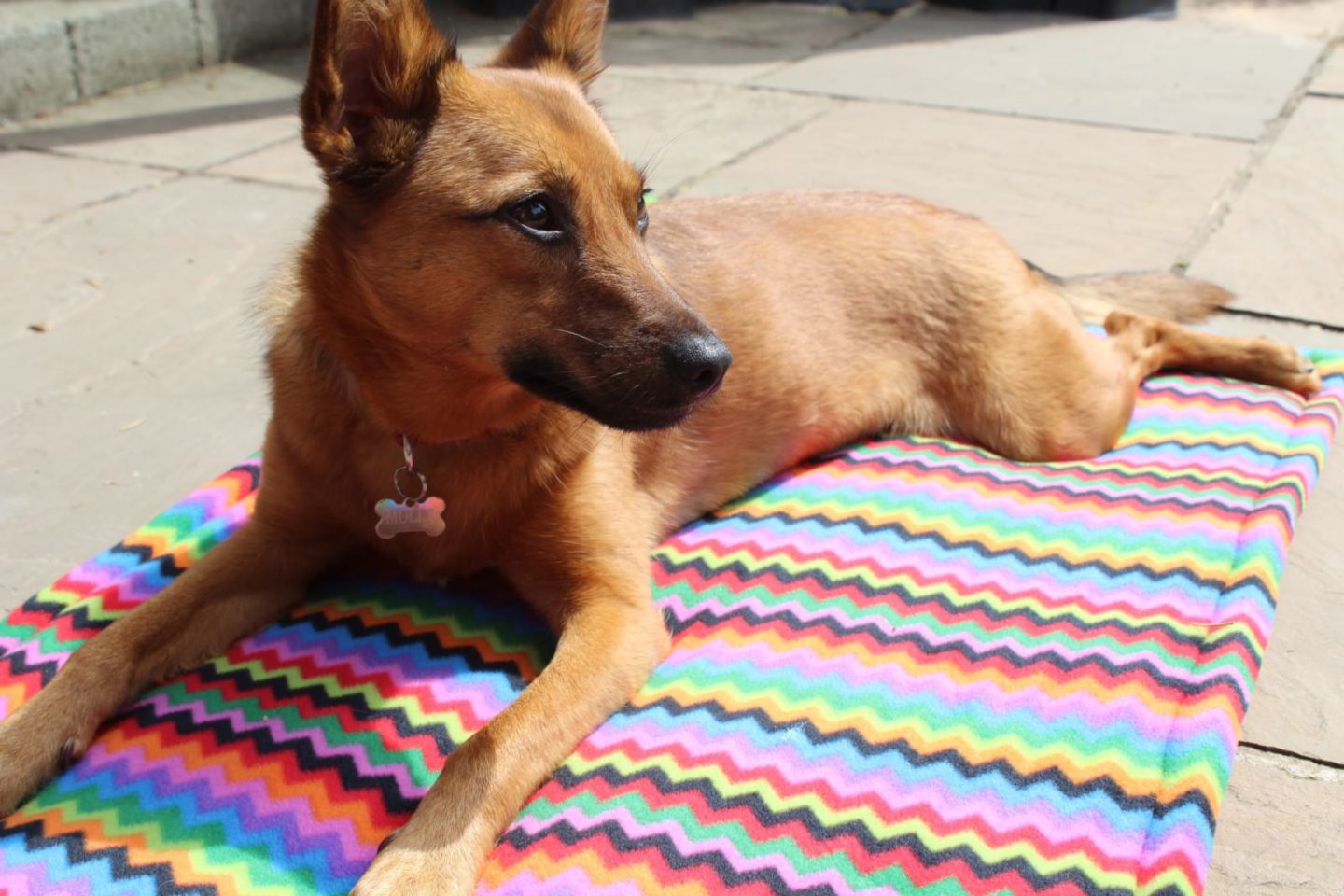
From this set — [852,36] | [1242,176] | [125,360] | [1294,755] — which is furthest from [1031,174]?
[125,360]

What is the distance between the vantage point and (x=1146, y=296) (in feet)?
14.7

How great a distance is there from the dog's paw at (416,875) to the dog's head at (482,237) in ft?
2.93

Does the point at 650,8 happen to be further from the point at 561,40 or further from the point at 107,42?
the point at 561,40

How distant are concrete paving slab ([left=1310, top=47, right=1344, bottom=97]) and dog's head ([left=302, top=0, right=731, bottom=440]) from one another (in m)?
Answer: 6.75

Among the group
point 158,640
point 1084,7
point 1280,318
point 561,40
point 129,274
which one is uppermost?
point 561,40

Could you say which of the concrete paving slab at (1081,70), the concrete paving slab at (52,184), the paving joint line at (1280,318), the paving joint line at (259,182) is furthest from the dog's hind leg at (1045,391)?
the concrete paving slab at (52,184)

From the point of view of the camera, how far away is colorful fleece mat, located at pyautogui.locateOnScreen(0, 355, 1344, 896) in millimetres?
2266

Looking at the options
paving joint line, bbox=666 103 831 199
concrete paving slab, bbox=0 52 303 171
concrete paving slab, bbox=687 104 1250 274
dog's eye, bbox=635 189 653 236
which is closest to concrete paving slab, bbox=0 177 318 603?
concrete paving slab, bbox=0 52 303 171

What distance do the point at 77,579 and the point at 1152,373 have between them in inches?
136

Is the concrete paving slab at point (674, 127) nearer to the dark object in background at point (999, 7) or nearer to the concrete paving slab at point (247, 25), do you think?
the concrete paving slab at point (247, 25)

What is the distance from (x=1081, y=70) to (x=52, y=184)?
6511 millimetres

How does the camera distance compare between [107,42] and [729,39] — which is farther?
[729,39]

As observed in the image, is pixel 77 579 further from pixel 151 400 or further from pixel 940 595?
pixel 940 595

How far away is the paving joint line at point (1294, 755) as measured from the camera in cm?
259
